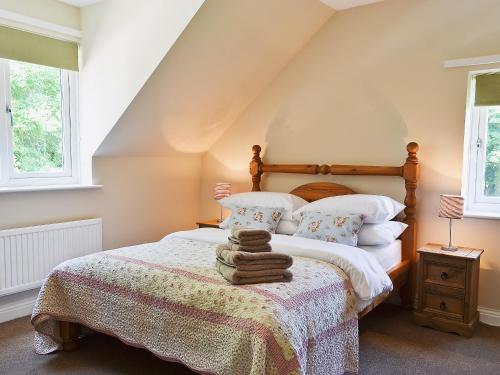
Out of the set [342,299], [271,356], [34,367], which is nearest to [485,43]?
[342,299]

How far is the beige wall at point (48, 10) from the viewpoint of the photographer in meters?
3.34

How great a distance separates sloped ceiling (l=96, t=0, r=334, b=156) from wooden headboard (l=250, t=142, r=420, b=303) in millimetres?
634

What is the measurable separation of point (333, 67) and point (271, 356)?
2.81 meters

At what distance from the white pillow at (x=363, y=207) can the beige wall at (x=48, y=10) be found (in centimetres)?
251

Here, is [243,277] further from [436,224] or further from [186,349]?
[436,224]

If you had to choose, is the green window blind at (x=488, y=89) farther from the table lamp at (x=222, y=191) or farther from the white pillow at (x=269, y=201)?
the table lamp at (x=222, y=191)

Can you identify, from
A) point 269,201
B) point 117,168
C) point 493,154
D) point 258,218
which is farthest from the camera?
point 117,168

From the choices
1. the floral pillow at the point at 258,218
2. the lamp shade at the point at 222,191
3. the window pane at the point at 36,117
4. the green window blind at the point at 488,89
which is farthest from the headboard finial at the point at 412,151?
the window pane at the point at 36,117

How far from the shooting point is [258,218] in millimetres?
3582

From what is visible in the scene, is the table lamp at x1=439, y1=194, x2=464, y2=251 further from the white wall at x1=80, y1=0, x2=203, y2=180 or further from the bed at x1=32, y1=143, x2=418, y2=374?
the white wall at x1=80, y1=0, x2=203, y2=180

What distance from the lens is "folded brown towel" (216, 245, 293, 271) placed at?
222 centimetres

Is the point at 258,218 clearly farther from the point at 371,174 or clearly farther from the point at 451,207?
the point at 451,207

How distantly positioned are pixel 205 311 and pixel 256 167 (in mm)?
2391

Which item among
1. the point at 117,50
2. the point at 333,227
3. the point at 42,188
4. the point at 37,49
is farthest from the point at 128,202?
the point at 333,227
